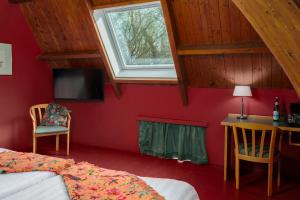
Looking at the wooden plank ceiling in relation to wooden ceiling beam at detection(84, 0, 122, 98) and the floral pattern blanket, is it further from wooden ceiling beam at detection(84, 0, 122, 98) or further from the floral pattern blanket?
the floral pattern blanket

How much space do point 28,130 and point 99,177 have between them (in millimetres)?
3304

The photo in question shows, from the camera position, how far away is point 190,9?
328cm

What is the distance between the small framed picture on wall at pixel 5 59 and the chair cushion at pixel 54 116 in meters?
0.82

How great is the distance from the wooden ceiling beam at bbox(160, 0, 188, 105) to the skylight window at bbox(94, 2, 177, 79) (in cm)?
19

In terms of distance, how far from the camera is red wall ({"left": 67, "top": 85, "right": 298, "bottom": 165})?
12.4 ft

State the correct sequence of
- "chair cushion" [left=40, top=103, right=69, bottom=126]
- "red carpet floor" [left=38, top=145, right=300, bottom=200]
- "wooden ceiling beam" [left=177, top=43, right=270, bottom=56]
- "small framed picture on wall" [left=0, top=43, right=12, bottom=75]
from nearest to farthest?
"red carpet floor" [left=38, top=145, right=300, bottom=200] < "wooden ceiling beam" [left=177, top=43, right=270, bottom=56] < "small framed picture on wall" [left=0, top=43, right=12, bottom=75] < "chair cushion" [left=40, top=103, right=69, bottom=126]

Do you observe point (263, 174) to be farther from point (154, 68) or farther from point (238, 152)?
point (154, 68)

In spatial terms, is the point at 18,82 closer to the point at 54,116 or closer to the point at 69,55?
the point at 54,116

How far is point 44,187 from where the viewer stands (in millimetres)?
1817

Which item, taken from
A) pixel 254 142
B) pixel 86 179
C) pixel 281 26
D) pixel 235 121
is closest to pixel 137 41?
pixel 235 121

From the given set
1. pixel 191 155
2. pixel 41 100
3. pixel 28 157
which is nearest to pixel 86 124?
pixel 41 100

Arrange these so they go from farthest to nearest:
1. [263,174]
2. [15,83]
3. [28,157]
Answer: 1. [15,83]
2. [263,174]
3. [28,157]

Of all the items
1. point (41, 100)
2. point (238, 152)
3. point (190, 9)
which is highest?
point (190, 9)

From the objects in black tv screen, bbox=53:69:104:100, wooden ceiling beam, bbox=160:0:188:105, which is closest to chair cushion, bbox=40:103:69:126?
black tv screen, bbox=53:69:104:100
